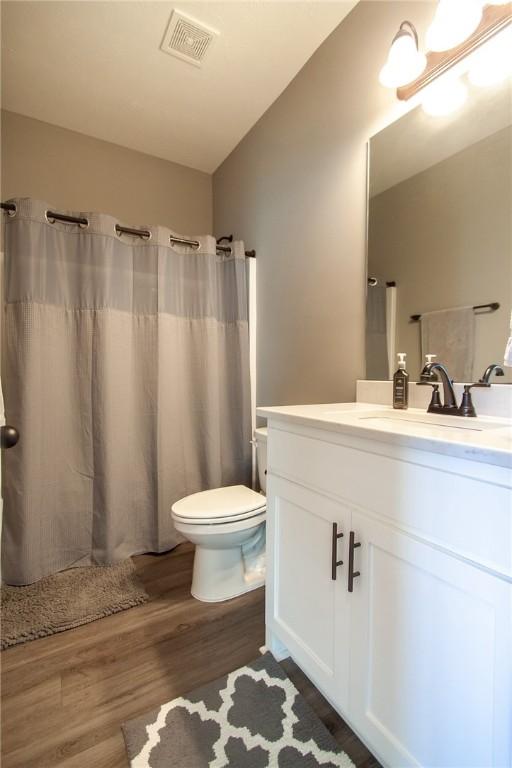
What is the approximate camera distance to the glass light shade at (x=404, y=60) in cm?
115

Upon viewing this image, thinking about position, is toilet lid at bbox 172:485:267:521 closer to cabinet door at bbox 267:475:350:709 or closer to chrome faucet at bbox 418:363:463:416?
cabinet door at bbox 267:475:350:709

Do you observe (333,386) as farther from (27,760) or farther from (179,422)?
(27,760)

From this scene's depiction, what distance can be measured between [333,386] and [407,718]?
113cm

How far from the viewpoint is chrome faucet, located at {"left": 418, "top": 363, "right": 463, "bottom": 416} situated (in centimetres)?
111

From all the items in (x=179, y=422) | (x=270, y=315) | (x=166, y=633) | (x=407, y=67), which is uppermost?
(x=407, y=67)

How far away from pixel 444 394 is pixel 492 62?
1.02 metres

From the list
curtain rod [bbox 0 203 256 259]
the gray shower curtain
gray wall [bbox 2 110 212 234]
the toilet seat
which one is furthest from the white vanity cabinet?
gray wall [bbox 2 110 212 234]

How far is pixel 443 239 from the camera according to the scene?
1201 millimetres

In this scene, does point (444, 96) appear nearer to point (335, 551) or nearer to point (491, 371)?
point (491, 371)

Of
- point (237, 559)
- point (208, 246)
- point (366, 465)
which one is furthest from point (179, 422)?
point (366, 465)

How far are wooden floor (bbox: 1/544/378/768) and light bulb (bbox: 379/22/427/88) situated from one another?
2089mm

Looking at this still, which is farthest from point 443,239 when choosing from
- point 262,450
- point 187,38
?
point 187,38

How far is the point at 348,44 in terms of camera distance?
1.50 metres

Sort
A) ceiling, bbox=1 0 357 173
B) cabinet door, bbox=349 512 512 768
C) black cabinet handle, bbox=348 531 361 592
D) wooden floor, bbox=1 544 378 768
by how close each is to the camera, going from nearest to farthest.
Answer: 1. cabinet door, bbox=349 512 512 768
2. black cabinet handle, bbox=348 531 361 592
3. wooden floor, bbox=1 544 378 768
4. ceiling, bbox=1 0 357 173
